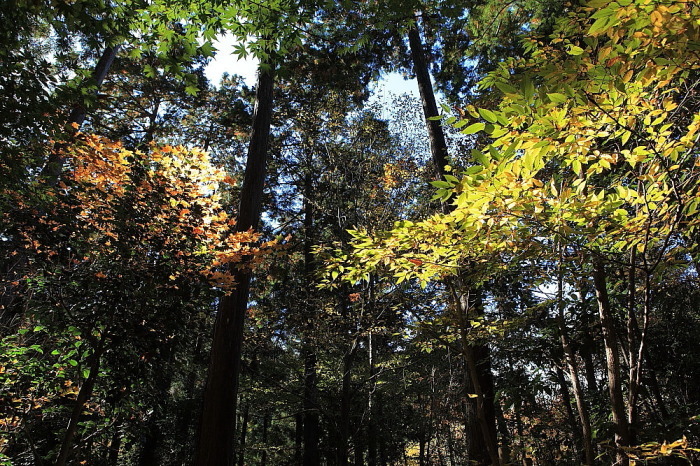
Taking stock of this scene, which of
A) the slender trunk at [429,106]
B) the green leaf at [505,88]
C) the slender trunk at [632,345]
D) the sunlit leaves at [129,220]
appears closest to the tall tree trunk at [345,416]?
the sunlit leaves at [129,220]

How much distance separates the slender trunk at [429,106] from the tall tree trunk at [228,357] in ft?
9.75

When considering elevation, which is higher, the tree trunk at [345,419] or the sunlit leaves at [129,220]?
the sunlit leaves at [129,220]

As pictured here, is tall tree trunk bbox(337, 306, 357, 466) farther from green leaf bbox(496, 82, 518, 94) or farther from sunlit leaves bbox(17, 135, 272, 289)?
green leaf bbox(496, 82, 518, 94)

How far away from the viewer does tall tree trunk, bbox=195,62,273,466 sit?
4.32 meters

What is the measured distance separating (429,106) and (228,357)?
553 cm

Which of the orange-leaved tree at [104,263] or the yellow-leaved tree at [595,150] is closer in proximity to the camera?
the yellow-leaved tree at [595,150]

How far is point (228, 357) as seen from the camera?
4.64m

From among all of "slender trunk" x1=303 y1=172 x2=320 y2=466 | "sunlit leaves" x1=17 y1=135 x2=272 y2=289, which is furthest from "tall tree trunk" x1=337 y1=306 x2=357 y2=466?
"sunlit leaves" x1=17 y1=135 x2=272 y2=289

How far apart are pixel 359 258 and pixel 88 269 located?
2751 mm

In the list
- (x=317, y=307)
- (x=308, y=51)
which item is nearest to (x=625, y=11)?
(x=317, y=307)

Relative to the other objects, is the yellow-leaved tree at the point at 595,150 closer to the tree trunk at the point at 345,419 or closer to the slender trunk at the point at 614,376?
the slender trunk at the point at 614,376

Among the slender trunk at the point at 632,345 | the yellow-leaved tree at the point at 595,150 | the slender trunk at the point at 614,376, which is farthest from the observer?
the slender trunk at the point at 614,376

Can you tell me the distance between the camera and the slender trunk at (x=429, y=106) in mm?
6535

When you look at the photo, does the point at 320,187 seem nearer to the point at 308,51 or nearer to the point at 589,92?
the point at 308,51
